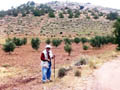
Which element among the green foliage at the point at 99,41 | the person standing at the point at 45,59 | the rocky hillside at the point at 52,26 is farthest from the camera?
the rocky hillside at the point at 52,26

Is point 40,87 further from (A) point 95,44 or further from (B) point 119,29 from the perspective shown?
(A) point 95,44

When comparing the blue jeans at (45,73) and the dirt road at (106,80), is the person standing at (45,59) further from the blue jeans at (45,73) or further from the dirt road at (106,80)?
the dirt road at (106,80)

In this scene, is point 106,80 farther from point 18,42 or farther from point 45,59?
point 18,42

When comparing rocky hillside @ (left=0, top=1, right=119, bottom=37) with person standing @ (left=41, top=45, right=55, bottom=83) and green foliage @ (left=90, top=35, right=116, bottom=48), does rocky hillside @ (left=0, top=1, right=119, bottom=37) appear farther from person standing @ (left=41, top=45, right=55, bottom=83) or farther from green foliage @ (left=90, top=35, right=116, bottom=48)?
person standing @ (left=41, top=45, right=55, bottom=83)

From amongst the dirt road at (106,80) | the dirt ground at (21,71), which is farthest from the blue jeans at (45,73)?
the dirt road at (106,80)

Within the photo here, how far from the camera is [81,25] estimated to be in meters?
98.9

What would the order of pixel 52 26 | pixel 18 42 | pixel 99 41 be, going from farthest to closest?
pixel 52 26 → pixel 18 42 → pixel 99 41

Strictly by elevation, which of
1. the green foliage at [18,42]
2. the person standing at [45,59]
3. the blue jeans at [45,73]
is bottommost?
the green foliage at [18,42]

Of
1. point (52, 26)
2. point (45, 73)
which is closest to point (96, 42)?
point (52, 26)

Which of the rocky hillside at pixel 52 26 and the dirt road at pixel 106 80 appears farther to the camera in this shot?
the rocky hillside at pixel 52 26

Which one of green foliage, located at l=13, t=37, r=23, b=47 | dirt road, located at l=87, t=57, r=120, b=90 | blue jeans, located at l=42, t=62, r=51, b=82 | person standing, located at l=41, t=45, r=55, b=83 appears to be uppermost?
person standing, located at l=41, t=45, r=55, b=83

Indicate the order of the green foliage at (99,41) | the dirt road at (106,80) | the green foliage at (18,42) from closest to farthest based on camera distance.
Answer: the dirt road at (106,80) → the green foliage at (99,41) → the green foliage at (18,42)

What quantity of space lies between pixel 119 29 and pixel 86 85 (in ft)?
85.5

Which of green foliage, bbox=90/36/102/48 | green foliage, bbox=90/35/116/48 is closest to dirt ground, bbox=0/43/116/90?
green foliage, bbox=90/36/102/48
